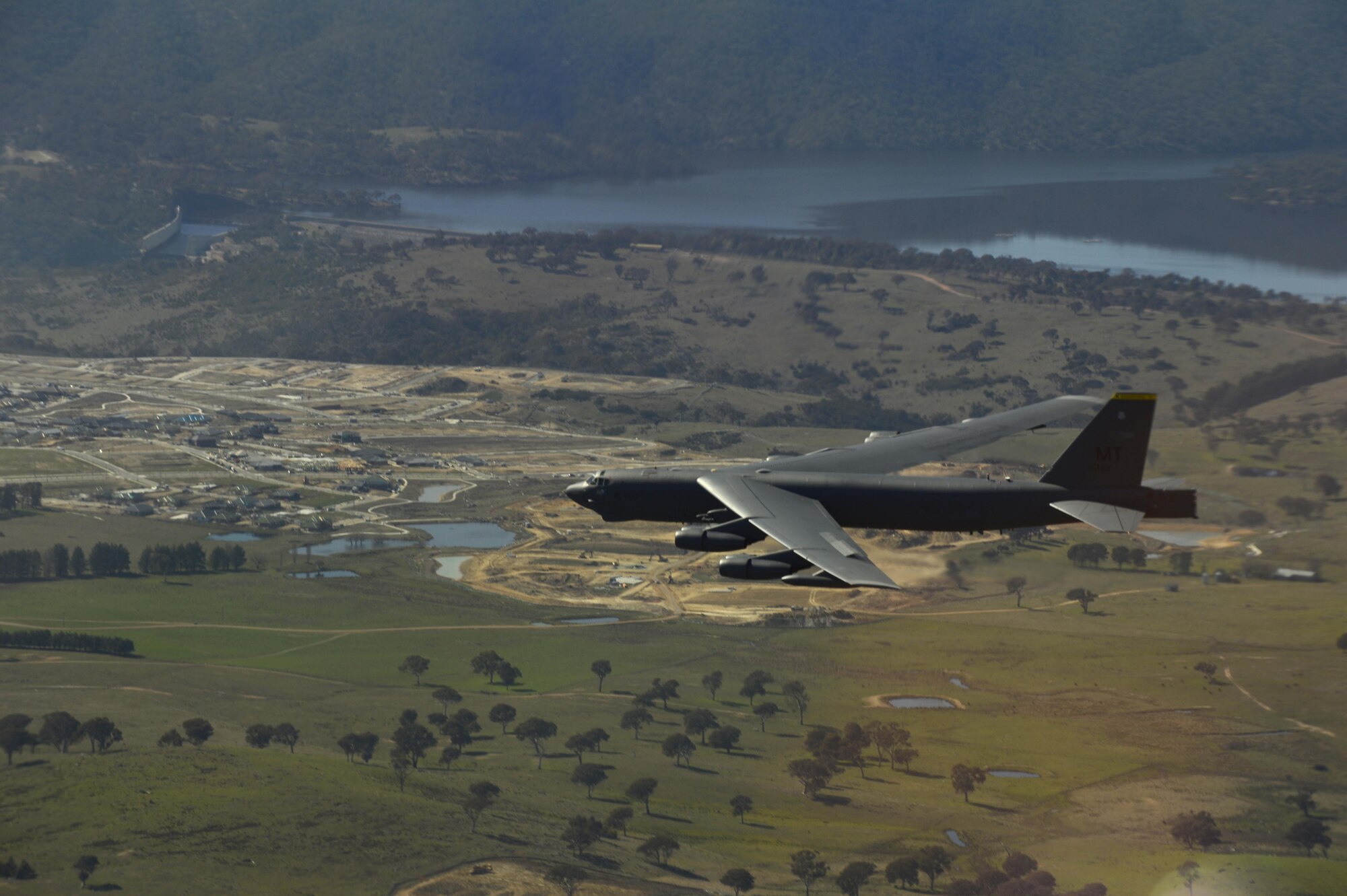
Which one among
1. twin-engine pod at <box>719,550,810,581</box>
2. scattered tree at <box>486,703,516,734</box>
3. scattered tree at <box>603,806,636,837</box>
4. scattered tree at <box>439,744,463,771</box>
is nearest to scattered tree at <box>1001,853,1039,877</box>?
scattered tree at <box>603,806,636,837</box>

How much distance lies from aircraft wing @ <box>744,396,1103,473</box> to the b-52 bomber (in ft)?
0.37

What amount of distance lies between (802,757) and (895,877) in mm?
22521

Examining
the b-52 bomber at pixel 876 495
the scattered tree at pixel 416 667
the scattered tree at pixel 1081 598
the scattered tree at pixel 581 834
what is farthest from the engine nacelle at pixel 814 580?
the scattered tree at pixel 416 667

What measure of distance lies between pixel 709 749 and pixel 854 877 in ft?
91.3

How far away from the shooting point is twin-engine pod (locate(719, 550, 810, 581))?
62625 millimetres

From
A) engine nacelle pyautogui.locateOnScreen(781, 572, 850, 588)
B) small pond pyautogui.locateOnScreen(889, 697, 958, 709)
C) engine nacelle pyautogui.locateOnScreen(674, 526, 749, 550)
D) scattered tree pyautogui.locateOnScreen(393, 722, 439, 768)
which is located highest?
engine nacelle pyautogui.locateOnScreen(674, 526, 749, 550)

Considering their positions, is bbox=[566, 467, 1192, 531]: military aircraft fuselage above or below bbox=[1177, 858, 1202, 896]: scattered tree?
above

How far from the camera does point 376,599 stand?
172m

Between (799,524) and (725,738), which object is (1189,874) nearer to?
(725,738)

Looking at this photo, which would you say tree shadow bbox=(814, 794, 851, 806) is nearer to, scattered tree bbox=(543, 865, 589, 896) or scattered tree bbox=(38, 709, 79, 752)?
scattered tree bbox=(543, 865, 589, 896)

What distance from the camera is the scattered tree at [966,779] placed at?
12700 cm

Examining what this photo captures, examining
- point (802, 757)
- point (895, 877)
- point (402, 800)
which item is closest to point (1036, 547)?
point (802, 757)

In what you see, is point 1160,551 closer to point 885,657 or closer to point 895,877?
point 885,657

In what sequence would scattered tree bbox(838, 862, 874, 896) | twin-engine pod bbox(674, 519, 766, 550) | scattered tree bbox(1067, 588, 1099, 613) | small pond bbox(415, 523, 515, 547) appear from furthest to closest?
small pond bbox(415, 523, 515, 547)
scattered tree bbox(1067, 588, 1099, 613)
scattered tree bbox(838, 862, 874, 896)
twin-engine pod bbox(674, 519, 766, 550)
